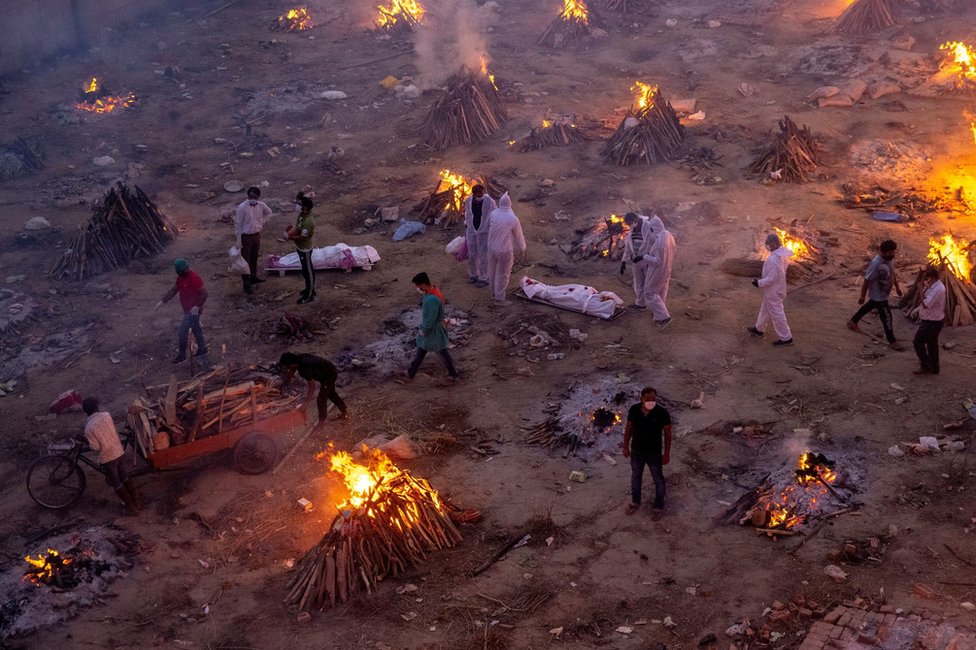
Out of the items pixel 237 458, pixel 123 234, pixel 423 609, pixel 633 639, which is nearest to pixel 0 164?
pixel 123 234

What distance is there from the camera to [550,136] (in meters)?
19.9

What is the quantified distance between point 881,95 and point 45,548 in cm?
2034

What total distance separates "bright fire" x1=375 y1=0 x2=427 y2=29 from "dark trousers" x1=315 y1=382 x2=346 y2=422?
20322 millimetres

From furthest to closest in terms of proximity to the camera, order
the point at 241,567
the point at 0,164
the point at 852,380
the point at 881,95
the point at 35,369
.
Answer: the point at 881,95, the point at 0,164, the point at 35,369, the point at 852,380, the point at 241,567

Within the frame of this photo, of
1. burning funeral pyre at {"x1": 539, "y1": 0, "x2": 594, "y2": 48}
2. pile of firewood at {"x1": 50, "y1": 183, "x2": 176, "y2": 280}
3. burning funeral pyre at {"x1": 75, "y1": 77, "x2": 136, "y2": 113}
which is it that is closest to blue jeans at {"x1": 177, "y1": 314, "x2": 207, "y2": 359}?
pile of firewood at {"x1": 50, "y1": 183, "x2": 176, "y2": 280}

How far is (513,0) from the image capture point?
102ft

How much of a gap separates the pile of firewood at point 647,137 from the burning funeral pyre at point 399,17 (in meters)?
11.6

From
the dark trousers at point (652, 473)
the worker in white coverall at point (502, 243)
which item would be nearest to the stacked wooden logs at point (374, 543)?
the dark trousers at point (652, 473)

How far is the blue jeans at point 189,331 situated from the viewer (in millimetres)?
11953

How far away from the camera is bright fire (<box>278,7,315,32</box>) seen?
2788cm

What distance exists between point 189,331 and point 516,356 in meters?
Answer: 4.67

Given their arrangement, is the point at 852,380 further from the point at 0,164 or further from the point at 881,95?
the point at 0,164

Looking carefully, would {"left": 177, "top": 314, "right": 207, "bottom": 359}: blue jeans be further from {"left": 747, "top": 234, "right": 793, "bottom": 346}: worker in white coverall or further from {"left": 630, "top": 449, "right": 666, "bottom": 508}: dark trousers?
{"left": 747, "top": 234, "right": 793, "bottom": 346}: worker in white coverall

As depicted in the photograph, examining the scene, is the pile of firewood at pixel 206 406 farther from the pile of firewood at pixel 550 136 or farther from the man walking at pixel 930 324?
the pile of firewood at pixel 550 136
